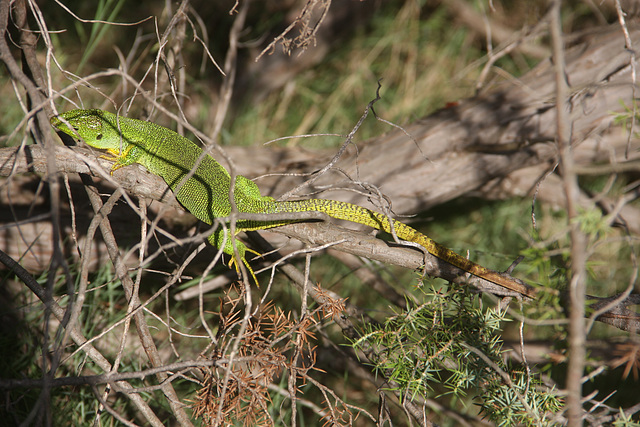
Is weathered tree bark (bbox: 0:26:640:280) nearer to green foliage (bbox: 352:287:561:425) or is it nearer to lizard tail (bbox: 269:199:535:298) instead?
lizard tail (bbox: 269:199:535:298)

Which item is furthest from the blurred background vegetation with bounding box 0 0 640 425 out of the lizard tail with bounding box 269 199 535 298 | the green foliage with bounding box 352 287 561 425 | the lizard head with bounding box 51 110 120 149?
the green foliage with bounding box 352 287 561 425

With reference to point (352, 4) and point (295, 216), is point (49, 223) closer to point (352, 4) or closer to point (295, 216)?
point (295, 216)

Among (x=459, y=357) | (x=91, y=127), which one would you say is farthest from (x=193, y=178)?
(x=459, y=357)

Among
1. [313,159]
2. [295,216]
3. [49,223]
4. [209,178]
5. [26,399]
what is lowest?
[26,399]

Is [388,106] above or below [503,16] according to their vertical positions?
below

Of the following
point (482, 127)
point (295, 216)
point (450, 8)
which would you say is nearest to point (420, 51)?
point (450, 8)

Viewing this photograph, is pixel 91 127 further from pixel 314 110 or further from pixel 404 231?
pixel 314 110

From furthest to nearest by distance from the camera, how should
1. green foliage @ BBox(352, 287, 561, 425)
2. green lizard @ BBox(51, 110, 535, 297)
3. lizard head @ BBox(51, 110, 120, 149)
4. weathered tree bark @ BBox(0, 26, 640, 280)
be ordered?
weathered tree bark @ BBox(0, 26, 640, 280)
lizard head @ BBox(51, 110, 120, 149)
green lizard @ BBox(51, 110, 535, 297)
green foliage @ BBox(352, 287, 561, 425)

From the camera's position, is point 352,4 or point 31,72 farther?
point 352,4
